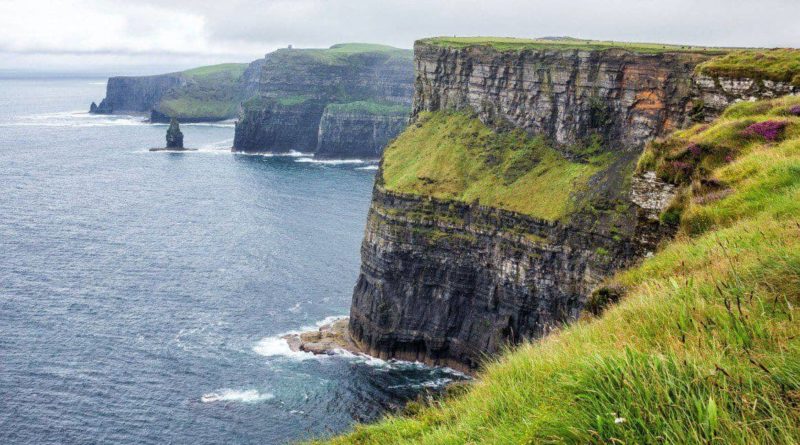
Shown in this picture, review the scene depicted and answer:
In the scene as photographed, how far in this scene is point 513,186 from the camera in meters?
77.6

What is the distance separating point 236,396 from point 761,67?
161 feet

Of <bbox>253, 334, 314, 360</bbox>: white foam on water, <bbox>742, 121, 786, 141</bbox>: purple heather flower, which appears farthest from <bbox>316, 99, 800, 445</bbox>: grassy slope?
<bbox>253, 334, 314, 360</bbox>: white foam on water

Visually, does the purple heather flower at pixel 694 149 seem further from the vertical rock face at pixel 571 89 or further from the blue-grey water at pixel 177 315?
the vertical rock face at pixel 571 89

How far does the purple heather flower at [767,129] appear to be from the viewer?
2633cm

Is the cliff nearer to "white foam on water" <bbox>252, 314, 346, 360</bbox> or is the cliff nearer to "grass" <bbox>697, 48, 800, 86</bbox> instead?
"white foam on water" <bbox>252, 314, 346, 360</bbox>

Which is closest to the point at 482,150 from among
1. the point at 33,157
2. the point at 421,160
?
the point at 421,160

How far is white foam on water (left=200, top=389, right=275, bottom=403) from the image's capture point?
64312 mm

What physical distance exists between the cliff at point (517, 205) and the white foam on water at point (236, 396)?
14.9 metres

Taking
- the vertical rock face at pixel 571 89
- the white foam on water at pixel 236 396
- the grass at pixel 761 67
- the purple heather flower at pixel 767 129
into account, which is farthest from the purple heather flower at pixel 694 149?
the white foam on water at pixel 236 396

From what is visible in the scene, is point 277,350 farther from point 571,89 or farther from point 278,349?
point 571,89

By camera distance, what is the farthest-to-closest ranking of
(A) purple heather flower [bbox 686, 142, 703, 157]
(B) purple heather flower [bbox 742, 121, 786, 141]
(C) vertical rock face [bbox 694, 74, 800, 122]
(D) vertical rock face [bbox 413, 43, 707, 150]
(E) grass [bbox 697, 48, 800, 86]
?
(D) vertical rock face [bbox 413, 43, 707, 150]
(E) grass [bbox 697, 48, 800, 86]
(C) vertical rock face [bbox 694, 74, 800, 122]
(A) purple heather flower [bbox 686, 142, 703, 157]
(B) purple heather flower [bbox 742, 121, 786, 141]

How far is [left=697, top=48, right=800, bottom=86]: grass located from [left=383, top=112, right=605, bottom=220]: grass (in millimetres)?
32650

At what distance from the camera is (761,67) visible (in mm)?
36500

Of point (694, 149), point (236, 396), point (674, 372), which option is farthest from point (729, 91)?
point (236, 396)
